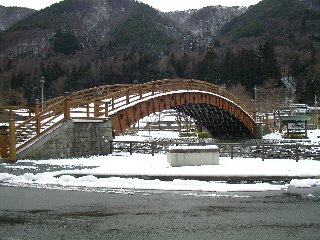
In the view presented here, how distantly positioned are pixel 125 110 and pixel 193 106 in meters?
21.3

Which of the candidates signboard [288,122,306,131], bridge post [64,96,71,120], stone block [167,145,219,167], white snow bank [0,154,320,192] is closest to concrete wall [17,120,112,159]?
bridge post [64,96,71,120]

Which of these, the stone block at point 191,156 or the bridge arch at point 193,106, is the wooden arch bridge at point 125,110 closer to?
the bridge arch at point 193,106

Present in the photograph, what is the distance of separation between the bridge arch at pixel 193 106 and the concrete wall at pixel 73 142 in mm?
3546

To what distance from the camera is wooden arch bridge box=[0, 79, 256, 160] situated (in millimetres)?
24500

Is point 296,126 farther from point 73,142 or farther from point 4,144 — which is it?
point 4,144

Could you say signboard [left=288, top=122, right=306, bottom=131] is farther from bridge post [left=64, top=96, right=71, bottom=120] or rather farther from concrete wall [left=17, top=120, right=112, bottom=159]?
bridge post [left=64, top=96, right=71, bottom=120]

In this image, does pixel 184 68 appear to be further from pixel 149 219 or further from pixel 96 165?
pixel 149 219

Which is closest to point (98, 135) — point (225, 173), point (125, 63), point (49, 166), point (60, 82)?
point (49, 166)

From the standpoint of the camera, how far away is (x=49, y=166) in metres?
20.6

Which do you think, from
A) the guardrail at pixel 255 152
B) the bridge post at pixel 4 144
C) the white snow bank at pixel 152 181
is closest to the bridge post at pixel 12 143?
the bridge post at pixel 4 144

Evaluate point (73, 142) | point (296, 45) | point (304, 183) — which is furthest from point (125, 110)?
point (296, 45)

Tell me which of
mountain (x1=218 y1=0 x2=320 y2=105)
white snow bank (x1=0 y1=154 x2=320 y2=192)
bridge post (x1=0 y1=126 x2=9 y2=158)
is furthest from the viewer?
mountain (x1=218 y1=0 x2=320 y2=105)

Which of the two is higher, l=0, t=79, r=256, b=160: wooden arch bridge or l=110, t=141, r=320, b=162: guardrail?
l=0, t=79, r=256, b=160: wooden arch bridge

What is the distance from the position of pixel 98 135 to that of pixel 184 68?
449 ft
